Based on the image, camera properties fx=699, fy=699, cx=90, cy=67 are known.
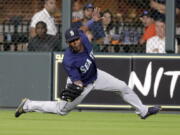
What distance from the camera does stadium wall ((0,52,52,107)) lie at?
47.7ft

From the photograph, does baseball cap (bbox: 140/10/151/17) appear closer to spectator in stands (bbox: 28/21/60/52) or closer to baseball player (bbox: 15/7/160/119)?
spectator in stands (bbox: 28/21/60/52)

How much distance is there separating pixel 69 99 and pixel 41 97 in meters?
3.68

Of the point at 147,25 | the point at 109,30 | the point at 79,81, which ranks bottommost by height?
the point at 79,81

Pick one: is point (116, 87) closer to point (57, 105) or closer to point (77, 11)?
point (57, 105)

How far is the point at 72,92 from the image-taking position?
421 inches

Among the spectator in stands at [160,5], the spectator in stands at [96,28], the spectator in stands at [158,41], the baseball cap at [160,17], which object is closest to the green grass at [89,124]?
the spectator in stands at [158,41]

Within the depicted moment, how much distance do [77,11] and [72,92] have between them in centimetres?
452

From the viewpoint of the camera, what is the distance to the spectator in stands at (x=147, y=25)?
14453 millimetres

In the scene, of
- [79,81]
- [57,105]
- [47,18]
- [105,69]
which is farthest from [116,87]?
[47,18]

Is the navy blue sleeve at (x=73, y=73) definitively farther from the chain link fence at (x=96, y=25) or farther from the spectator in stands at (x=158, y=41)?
the spectator in stands at (x=158, y=41)

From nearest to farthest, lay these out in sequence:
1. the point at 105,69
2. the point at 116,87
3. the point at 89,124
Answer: the point at 116,87, the point at 89,124, the point at 105,69

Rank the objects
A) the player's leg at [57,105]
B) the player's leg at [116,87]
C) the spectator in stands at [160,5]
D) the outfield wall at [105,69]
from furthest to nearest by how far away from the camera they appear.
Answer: the spectator in stands at [160,5]
the outfield wall at [105,69]
the player's leg at [116,87]
the player's leg at [57,105]

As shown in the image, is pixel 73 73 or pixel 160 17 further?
pixel 160 17

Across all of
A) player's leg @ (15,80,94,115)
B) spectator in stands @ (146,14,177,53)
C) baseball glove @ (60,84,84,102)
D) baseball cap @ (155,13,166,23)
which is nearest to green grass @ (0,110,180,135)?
player's leg @ (15,80,94,115)
